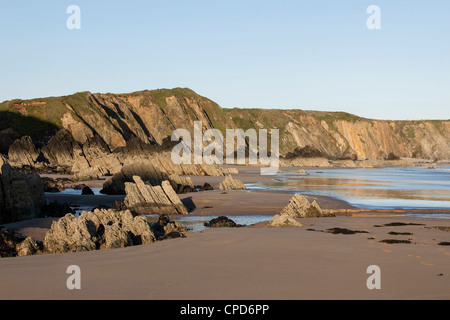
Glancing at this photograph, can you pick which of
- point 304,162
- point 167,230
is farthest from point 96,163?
point 304,162

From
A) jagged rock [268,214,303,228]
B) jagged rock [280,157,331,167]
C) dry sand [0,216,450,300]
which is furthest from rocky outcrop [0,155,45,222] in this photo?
jagged rock [280,157,331,167]

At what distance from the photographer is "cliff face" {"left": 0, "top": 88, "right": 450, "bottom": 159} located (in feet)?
296

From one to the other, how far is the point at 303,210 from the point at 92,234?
895 cm

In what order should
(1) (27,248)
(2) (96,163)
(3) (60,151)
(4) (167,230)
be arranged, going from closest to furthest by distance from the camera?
(1) (27,248) → (4) (167,230) → (2) (96,163) → (3) (60,151)

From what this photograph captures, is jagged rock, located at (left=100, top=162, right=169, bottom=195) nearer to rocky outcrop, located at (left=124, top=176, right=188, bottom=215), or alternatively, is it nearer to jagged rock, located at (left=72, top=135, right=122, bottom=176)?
rocky outcrop, located at (left=124, top=176, right=188, bottom=215)

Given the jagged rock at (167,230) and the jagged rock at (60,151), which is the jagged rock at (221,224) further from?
the jagged rock at (60,151)

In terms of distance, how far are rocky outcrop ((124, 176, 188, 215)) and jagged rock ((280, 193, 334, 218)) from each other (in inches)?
189

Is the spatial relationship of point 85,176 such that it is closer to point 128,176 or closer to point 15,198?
point 128,176

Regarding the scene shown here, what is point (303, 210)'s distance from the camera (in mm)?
18578

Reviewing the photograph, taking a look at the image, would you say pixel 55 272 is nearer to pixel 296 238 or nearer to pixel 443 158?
pixel 296 238

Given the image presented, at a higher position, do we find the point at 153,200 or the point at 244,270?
the point at 244,270
